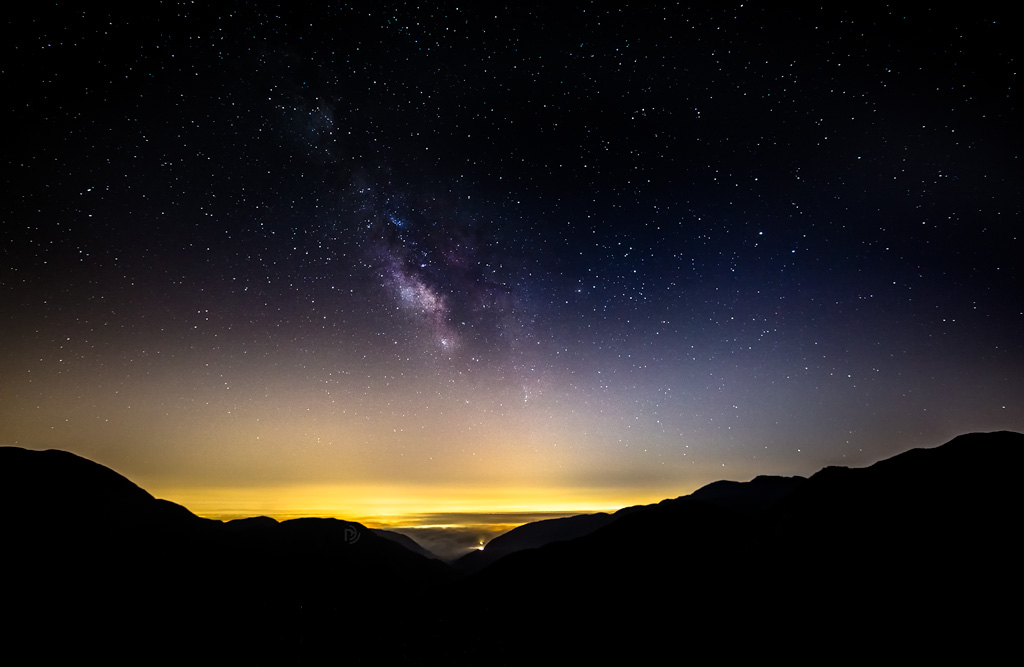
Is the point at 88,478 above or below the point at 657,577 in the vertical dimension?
above

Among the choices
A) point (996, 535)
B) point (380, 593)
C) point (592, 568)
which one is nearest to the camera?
point (996, 535)

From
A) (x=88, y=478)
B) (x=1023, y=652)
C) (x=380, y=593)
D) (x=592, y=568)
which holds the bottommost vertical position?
(x=380, y=593)

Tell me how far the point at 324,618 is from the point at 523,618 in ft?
105

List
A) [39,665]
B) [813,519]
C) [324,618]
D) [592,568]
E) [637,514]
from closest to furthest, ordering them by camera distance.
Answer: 1. [813,519]
2. [39,665]
3. [592,568]
4. [324,618]
5. [637,514]

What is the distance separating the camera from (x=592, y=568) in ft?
185

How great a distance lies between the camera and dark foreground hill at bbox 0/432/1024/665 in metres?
24.8

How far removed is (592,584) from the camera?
5138 centimetres

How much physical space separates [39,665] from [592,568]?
56811mm

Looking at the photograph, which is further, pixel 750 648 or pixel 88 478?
pixel 88 478

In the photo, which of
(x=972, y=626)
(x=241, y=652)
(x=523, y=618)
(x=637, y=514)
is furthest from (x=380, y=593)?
(x=972, y=626)

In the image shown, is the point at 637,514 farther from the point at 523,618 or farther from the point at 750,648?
the point at 750,648

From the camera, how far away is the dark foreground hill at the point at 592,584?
24828 millimetres

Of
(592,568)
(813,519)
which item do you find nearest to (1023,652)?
(813,519)

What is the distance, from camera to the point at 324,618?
60.4 meters
